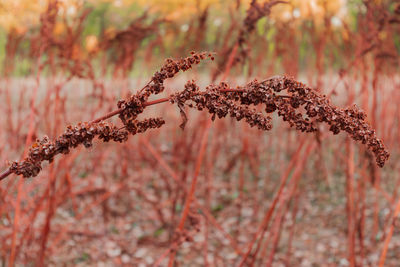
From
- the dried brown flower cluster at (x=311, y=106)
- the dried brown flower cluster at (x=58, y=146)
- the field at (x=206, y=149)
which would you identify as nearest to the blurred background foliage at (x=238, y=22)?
the field at (x=206, y=149)

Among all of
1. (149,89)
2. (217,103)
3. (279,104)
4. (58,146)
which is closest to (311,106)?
(279,104)

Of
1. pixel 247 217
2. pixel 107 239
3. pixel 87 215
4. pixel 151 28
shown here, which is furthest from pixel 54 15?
pixel 247 217

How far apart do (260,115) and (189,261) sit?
212 cm

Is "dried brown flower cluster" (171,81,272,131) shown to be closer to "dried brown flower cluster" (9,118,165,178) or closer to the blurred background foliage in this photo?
"dried brown flower cluster" (9,118,165,178)

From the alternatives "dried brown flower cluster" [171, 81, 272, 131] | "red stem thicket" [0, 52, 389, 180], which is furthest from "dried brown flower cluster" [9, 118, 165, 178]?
"dried brown flower cluster" [171, 81, 272, 131]

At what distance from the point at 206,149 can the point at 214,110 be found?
2510 mm

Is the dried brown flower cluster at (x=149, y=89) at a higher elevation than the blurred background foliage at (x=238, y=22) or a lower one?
lower

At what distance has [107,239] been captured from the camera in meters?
2.79

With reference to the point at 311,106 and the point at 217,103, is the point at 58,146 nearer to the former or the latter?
the point at 217,103

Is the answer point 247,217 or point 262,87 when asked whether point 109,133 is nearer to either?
point 262,87

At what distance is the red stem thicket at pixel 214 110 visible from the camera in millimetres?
A: 601

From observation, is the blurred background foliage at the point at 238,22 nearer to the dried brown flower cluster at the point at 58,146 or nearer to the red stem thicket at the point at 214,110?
the red stem thicket at the point at 214,110

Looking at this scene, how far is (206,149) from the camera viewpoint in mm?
3143

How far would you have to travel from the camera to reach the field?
0.66 m
